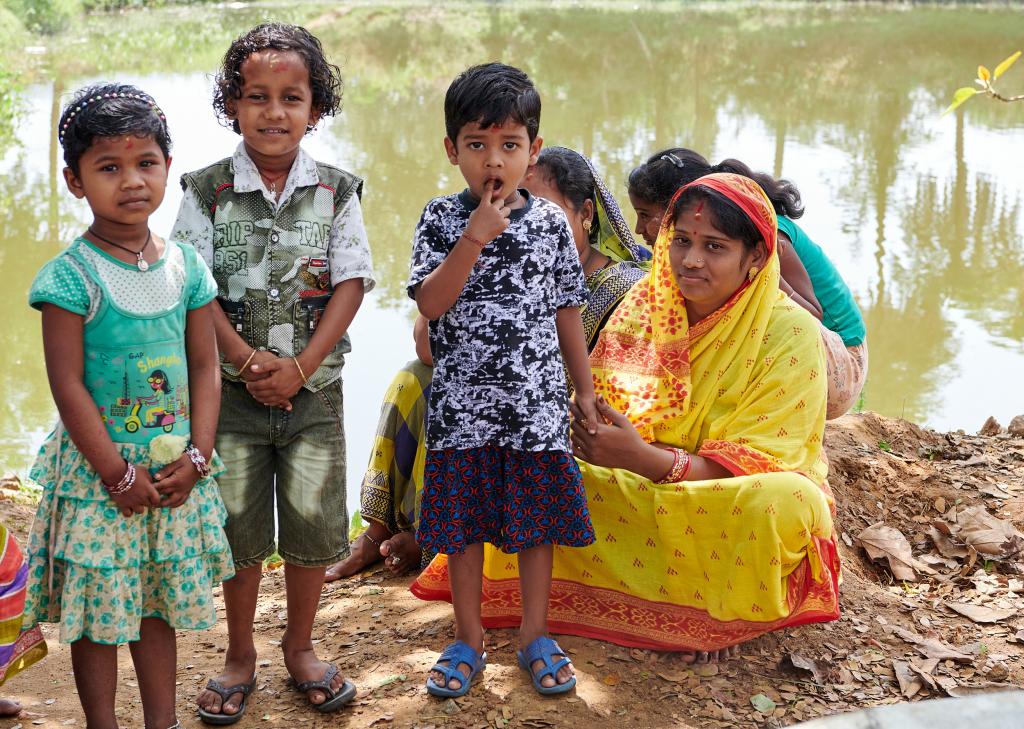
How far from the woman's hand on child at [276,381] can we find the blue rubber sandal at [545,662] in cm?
93

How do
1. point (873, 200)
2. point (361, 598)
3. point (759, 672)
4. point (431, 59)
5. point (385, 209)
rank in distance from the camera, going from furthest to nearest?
point (431, 59)
point (873, 200)
point (385, 209)
point (361, 598)
point (759, 672)

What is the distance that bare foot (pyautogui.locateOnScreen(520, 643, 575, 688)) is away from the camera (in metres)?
2.71

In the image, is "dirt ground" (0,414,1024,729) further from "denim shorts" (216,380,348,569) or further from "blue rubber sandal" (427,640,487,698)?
"denim shorts" (216,380,348,569)

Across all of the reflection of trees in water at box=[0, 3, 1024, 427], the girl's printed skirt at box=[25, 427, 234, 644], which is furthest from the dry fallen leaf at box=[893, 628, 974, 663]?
the reflection of trees in water at box=[0, 3, 1024, 427]

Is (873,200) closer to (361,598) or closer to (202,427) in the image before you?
(361,598)

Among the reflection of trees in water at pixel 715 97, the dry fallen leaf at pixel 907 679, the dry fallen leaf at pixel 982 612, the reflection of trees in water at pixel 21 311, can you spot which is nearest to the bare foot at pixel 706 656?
the dry fallen leaf at pixel 907 679

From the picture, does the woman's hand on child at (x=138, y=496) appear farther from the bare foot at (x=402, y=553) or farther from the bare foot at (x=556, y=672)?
the bare foot at (x=402, y=553)

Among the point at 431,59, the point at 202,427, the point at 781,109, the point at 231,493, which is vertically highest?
the point at 431,59

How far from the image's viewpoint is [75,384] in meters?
2.25

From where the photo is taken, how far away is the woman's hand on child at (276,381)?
8.50 feet

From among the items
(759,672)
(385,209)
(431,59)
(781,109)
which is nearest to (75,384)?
(759,672)

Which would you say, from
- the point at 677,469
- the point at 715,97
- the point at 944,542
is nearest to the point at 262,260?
the point at 677,469

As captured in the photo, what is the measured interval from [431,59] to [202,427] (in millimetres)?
13718

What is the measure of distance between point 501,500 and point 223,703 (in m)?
0.91
